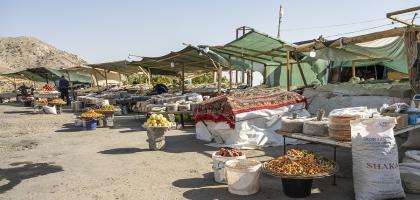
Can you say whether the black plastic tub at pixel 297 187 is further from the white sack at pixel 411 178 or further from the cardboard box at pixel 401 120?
the cardboard box at pixel 401 120

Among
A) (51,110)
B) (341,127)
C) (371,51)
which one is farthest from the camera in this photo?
(51,110)

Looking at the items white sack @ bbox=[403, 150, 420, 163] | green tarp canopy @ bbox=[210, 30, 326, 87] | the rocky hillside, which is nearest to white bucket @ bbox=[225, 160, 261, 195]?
white sack @ bbox=[403, 150, 420, 163]

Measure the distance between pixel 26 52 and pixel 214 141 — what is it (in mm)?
92296

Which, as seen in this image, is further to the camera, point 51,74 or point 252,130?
point 51,74

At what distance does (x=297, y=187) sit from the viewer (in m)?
5.20

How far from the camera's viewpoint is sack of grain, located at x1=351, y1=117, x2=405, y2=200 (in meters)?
4.88

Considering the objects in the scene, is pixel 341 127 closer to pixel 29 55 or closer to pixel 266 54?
pixel 266 54

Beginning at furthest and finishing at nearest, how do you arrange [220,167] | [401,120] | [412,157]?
[401,120] → [220,167] → [412,157]

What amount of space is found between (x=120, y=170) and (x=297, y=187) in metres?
3.64

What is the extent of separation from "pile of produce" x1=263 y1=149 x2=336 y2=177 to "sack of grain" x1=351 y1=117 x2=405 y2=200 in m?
0.48

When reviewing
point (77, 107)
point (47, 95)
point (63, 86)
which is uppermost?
point (63, 86)

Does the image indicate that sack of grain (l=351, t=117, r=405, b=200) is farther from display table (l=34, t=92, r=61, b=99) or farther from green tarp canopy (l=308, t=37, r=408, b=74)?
display table (l=34, t=92, r=61, b=99)

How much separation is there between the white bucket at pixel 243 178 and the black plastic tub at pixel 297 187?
1.53 feet

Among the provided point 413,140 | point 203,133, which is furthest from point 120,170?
point 413,140
